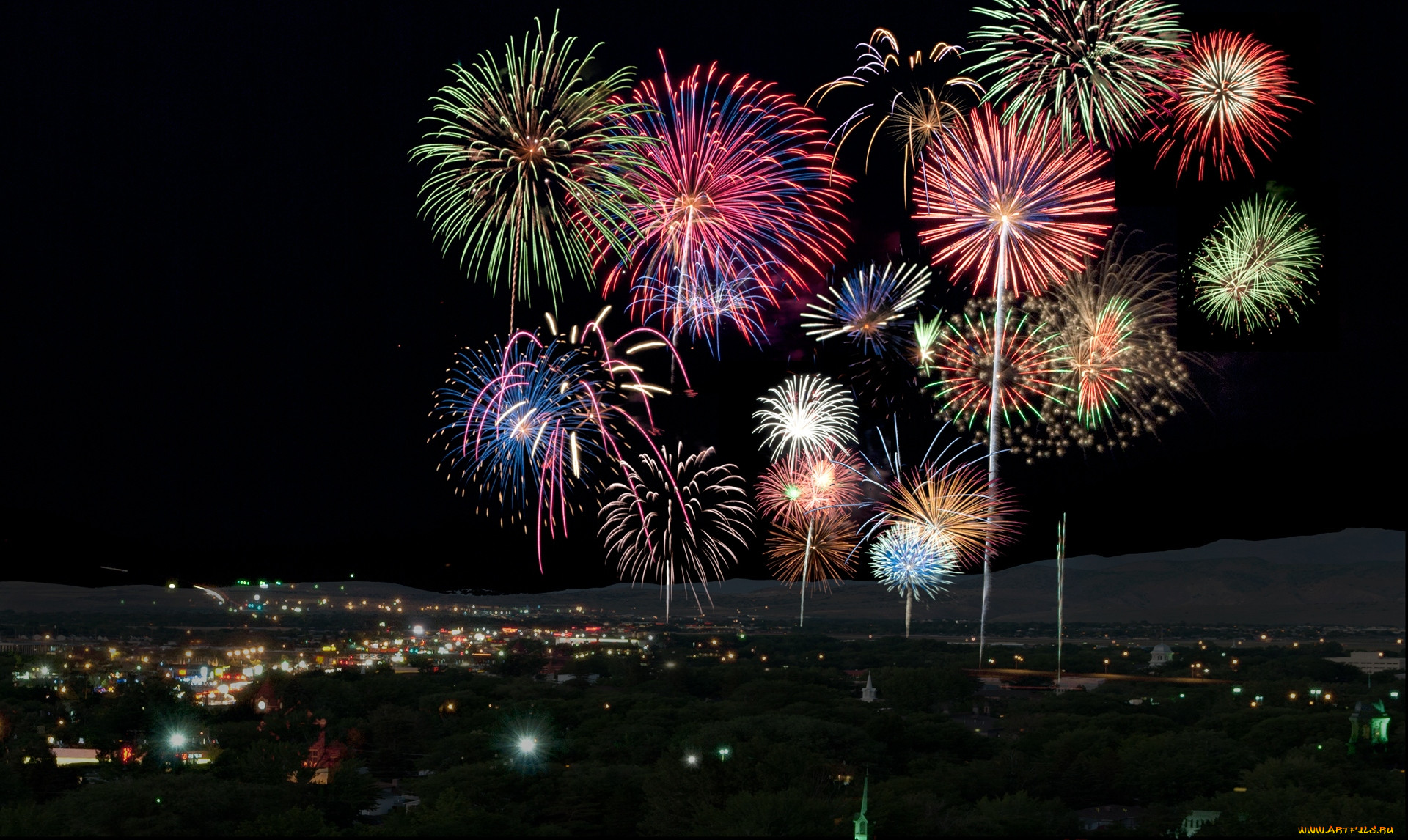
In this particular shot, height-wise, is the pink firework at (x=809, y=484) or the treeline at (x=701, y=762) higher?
the pink firework at (x=809, y=484)

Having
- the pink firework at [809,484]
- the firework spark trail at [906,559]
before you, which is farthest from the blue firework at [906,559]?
the pink firework at [809,484]

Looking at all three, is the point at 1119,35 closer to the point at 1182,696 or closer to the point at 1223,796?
the point at 1223,796

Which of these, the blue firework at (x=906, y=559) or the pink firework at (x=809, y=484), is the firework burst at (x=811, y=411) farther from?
the blue firework at (x=906, y=559)

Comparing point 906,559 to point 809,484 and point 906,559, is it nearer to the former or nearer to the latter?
point 906,559

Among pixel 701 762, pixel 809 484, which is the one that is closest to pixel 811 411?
pixel 809 484

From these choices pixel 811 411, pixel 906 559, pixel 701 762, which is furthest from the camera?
pixel 906 559

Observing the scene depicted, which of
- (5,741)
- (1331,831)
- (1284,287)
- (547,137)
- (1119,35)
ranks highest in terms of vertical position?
(1119,35)

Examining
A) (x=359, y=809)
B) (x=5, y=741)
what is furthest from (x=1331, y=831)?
(x=5, y=741)

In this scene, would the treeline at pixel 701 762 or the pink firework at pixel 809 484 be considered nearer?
the pink firework at pixel 809 484
